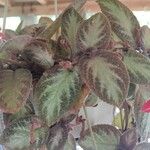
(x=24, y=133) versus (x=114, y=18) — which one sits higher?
(x=114, y=18)

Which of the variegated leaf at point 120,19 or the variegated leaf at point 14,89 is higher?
the variegated leaf at point 120,19

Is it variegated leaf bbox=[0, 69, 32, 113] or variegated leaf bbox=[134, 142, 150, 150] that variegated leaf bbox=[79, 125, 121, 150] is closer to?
variegated leaf bbox=[134, 142, 150, 150]

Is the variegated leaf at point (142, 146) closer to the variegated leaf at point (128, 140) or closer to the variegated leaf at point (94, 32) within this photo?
the variegated leaf at point (128, 140)

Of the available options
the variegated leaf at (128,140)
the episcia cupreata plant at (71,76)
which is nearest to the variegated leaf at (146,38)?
the episcia cupreata plant at (71,76)

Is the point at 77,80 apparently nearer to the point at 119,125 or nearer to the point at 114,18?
the point at 114,18

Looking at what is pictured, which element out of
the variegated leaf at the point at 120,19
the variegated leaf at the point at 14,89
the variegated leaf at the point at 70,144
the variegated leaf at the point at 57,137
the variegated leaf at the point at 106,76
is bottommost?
the variegated leaf at the point at 70,144

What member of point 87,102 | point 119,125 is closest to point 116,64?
point 87,102

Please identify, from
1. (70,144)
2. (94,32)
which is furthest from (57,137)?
(94,32)
